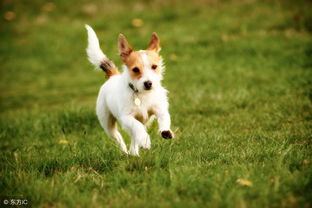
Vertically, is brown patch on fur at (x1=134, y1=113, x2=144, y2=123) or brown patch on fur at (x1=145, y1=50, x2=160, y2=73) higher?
brown patch on fur at (x1=145, y1=50, x2=160, y2=73)

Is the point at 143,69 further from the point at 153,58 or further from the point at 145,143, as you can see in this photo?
the point at 145,143

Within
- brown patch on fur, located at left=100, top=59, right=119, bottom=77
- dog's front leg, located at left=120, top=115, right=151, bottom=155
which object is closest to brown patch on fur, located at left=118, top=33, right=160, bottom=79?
dog's front leg, located at left=120, top=115, right=151, bottom=155

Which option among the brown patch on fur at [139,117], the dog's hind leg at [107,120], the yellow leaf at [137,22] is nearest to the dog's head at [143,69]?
the brown patch on fur at [139,117]

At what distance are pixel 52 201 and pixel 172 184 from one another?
93cm

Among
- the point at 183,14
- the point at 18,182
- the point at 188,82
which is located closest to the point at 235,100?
the point at 188,82

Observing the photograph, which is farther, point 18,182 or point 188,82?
point 188,82

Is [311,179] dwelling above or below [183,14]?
below

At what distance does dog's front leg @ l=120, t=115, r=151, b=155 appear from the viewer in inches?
167

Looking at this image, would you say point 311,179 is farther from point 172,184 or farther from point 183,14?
point 183,14

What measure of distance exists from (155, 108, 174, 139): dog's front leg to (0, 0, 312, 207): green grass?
0.14m

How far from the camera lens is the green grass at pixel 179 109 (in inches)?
132

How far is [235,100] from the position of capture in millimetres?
6742

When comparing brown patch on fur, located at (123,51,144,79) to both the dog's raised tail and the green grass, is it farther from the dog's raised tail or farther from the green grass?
the dog's raised tail

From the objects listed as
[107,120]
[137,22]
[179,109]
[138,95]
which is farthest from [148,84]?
[137,22]
